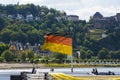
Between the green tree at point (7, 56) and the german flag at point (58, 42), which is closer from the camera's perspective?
the german flag at point (58, 42)

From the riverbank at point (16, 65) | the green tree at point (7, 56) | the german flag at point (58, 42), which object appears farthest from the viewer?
the green tree at point (7, 56)

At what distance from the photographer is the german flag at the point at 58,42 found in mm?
38312

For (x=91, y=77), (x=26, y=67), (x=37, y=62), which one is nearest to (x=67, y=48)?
(x=91, y=77)

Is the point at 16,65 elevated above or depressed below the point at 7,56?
below

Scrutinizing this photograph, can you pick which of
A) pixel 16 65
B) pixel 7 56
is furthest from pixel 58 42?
pixel 7 56

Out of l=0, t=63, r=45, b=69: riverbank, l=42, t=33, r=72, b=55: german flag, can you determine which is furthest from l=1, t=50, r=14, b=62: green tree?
l=42, t=33, r=72, b=55: german flag

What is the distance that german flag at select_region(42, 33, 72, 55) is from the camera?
38.3 meters

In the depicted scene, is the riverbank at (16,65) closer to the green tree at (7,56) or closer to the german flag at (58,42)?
the green tree at (7,56)

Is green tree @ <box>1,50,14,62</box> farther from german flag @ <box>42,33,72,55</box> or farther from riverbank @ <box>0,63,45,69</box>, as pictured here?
german flag @ <box>42,33,72,55</box>

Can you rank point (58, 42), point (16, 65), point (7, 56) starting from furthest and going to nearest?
1. point (7, 56)
2. point (16, 65)
3. point (58, 42)

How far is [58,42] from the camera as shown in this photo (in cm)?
3850

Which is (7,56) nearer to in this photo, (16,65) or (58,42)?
(16,65)

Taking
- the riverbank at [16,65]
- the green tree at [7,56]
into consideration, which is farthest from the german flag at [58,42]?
the green tree at [7,56]


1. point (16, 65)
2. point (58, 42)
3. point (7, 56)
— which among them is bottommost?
point (58, 42)
